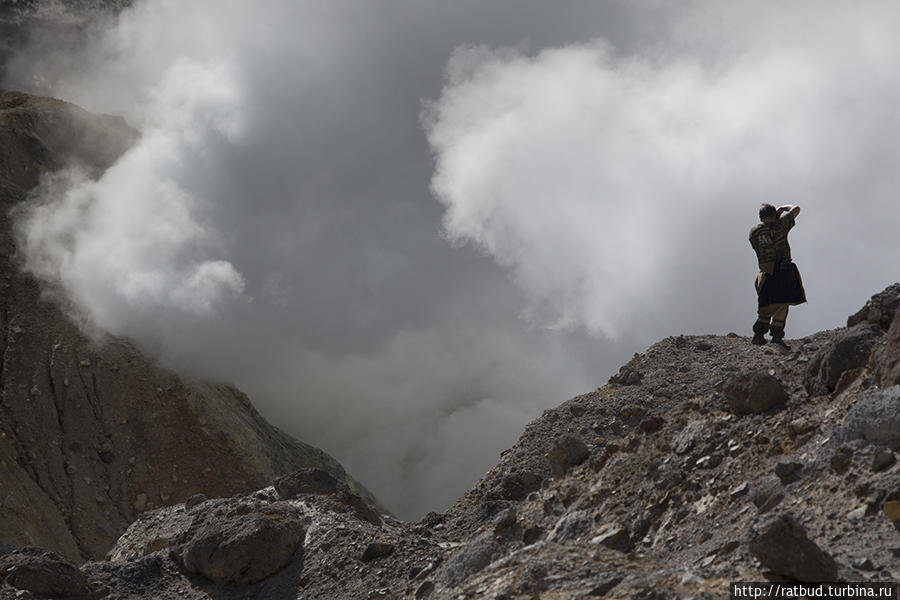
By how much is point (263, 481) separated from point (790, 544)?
73.6ft

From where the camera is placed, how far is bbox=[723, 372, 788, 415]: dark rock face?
8219 millimetres

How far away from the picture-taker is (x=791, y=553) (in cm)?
503

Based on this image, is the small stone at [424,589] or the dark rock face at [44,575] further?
the dark rock face at [44,575]

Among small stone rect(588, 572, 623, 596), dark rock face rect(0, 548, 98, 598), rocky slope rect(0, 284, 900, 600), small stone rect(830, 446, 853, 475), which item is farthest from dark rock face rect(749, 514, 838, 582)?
dark rock face rect(0, 548, 98, 598)

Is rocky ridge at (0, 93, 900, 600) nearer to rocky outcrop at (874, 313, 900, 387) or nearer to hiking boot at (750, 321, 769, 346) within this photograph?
rocky outcrop at (874, 313, 900, 387)

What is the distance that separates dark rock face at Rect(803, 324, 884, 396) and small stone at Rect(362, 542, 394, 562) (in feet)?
14.5

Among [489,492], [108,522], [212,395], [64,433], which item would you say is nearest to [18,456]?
[64,433]

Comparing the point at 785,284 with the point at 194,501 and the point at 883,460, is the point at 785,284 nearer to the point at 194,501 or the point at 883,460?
the point at 883,460

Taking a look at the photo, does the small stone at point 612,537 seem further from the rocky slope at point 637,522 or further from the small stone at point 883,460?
the small stone at point 883,460

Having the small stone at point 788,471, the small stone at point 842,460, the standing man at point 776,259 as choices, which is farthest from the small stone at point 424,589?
the standing man at point 776,259

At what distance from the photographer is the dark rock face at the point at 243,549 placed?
986cm

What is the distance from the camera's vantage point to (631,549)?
290 inches

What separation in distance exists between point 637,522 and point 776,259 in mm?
7183

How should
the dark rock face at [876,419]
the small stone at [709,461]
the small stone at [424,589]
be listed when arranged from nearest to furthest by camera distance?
the dark rock face at [876,419]
the small stone at [424,589]
the small stone at [709,461]
